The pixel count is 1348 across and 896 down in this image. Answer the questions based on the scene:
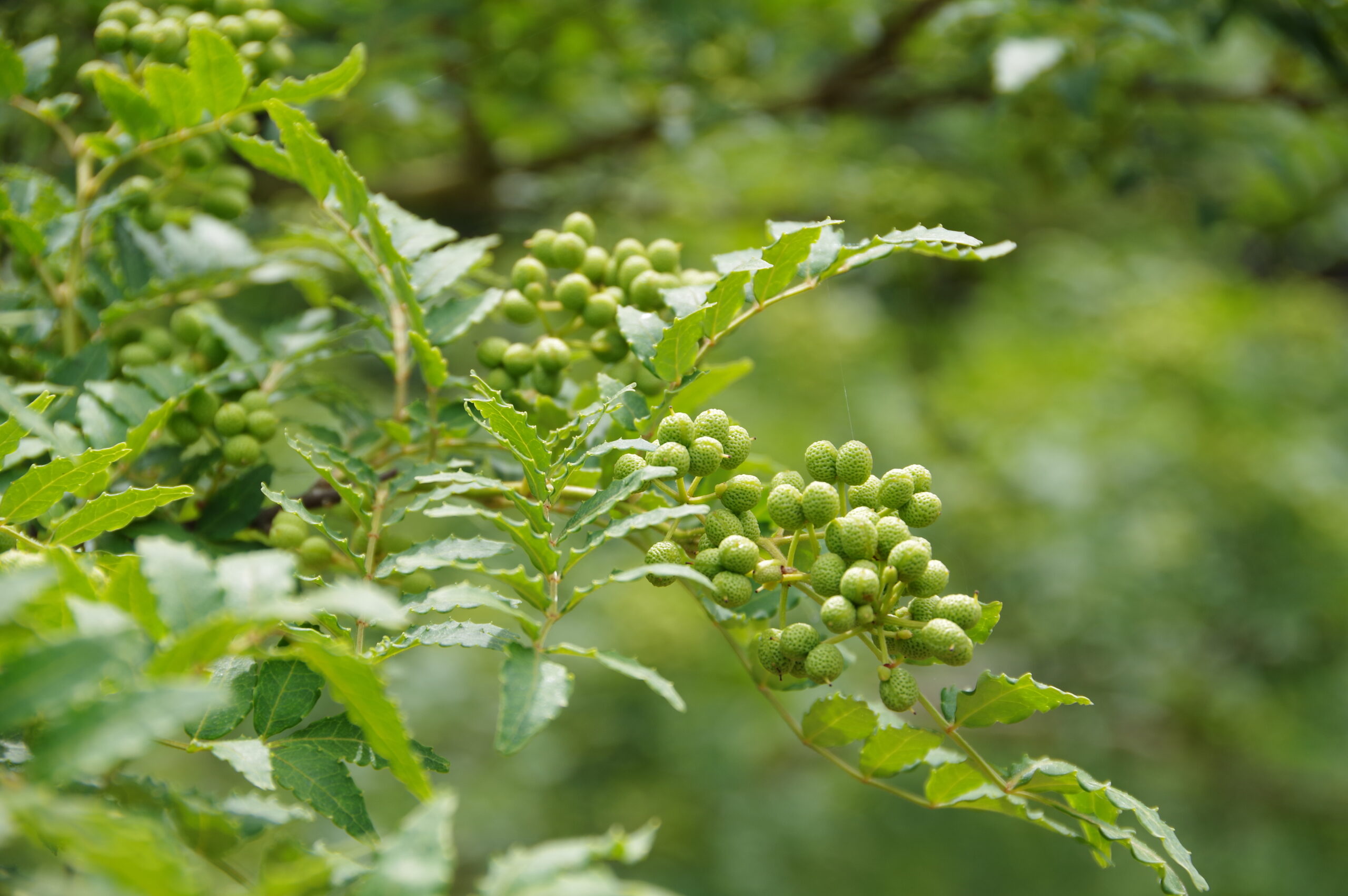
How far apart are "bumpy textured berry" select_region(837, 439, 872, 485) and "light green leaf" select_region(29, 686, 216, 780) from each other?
792 mm

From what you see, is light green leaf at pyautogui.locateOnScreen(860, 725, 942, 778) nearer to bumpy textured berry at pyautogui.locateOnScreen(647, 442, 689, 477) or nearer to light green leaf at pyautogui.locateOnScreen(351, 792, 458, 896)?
bumpy textured berry at pyautogui.locateOnScreen(647, 442, 689, 477)

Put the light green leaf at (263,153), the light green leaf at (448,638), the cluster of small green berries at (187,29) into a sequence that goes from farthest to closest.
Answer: the cluster of small green berries at (187,29) < the light green leaf at (263,153) < the light green leaf at (448,638)

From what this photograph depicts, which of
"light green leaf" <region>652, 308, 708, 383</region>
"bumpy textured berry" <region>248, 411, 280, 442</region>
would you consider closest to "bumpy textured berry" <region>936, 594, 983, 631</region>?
"light green leaf" <region>652, 308, 708, 383</region>

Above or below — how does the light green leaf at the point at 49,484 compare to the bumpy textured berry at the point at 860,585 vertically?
above

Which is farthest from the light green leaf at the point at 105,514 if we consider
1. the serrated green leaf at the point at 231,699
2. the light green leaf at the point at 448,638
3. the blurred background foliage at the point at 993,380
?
the blurred background foliage at the point at 993,380

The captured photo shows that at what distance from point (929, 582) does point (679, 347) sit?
44cm

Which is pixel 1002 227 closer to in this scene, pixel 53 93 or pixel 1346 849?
pixel 1346 849

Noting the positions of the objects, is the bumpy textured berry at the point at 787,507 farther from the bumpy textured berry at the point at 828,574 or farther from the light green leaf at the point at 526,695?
the light green leaf at the point at 526,695

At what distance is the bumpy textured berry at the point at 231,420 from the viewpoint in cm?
160

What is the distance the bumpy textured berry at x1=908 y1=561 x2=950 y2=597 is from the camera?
1220mm

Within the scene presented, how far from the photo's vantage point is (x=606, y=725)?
15.1ft

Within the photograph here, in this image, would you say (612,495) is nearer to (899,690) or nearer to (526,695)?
(526,695)

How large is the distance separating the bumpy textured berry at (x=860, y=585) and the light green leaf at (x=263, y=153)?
3.29 ft

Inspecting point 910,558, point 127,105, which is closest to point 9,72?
point 127,105
